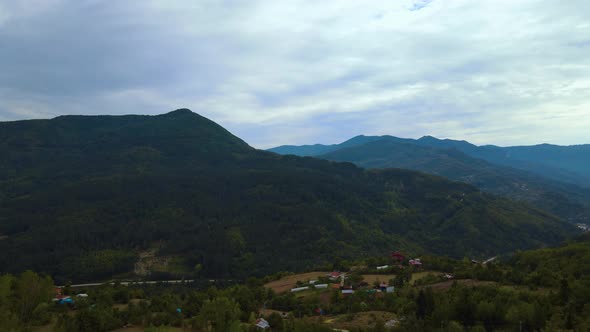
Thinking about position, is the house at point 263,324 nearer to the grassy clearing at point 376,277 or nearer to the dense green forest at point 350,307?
the dense green forest at point 350,307

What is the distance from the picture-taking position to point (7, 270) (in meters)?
141

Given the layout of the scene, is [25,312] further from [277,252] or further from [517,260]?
[277,252]

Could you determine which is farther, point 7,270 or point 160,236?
point 160,236

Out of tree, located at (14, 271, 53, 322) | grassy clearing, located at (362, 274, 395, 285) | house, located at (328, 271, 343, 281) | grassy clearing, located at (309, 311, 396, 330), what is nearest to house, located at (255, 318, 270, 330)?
grassy clearing, located at (309, 311, 396, 330)

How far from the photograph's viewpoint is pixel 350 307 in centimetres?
6438

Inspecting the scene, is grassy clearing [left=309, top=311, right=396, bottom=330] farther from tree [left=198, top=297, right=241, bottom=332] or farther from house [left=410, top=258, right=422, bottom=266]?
house [left=410, top=258, right=422, bottom=266]

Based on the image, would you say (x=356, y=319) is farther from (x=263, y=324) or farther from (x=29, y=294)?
(x=29, y=294)

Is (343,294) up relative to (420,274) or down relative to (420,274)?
up

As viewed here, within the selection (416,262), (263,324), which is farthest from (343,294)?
(416,262)

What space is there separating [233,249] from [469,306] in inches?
5264

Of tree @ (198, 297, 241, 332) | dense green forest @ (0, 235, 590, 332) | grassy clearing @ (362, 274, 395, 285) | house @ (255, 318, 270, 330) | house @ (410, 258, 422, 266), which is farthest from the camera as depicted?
house @ (410, 258, 422, 266)

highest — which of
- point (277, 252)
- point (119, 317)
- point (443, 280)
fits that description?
point (119, 317)

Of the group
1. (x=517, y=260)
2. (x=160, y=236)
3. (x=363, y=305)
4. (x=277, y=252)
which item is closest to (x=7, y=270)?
(x=160, y=236)

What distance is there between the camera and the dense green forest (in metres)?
45.8
